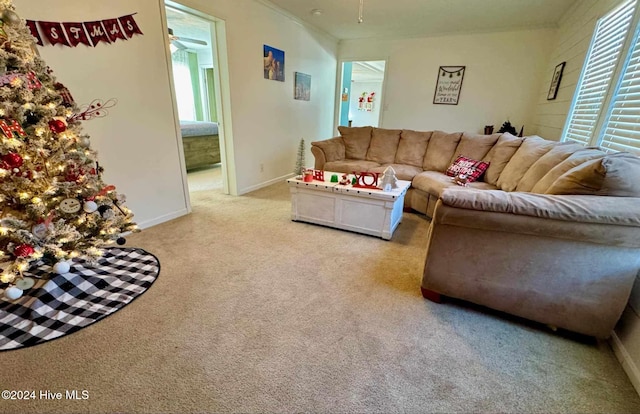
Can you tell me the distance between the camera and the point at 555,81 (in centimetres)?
359

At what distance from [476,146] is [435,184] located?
0.94 m

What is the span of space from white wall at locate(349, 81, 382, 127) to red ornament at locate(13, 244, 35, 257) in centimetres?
1039

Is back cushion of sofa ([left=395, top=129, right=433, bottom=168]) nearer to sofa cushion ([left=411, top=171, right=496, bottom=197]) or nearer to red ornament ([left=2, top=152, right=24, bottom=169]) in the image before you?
sofa cushion ([left=411, top=171, right=496, bottom=197])

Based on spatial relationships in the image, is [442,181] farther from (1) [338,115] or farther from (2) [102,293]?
(1) [338,115]

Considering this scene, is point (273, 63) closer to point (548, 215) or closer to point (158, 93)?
point (158, 93)

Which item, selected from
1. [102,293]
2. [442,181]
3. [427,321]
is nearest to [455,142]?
[442,181]

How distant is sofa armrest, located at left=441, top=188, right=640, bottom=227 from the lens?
3.95 feet

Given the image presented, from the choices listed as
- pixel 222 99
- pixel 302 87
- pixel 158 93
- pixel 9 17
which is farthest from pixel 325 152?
pixel 9 17

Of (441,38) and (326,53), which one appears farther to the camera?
(326,53)

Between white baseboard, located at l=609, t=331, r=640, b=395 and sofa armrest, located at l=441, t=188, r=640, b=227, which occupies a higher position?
sofa armrest, located at l=441, t=188, r=640, b=227

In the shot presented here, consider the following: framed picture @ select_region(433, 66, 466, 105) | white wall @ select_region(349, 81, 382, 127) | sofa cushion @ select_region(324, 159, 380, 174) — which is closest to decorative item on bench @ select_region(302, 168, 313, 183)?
sofa cushion @ select_region(324, 159, 380, 174)

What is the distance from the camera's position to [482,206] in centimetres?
140

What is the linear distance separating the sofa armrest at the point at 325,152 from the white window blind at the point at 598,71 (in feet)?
8.46

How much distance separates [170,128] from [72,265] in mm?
1488
